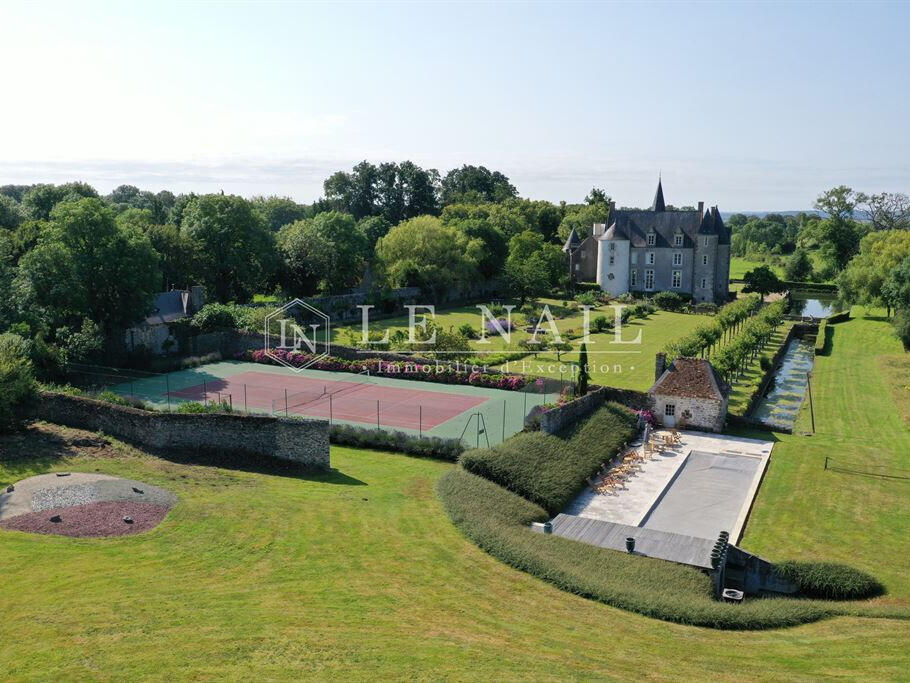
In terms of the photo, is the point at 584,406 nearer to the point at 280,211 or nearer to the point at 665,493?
the point at 665,493

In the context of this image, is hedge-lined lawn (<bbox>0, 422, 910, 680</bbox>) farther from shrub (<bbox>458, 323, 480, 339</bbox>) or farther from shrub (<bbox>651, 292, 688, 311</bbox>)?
shrub (<bbox>651, 292, 688, 311</bbox>)

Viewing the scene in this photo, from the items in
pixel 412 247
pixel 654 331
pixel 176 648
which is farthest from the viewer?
pixel 412 247

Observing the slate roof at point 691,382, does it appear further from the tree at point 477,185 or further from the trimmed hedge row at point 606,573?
the tree at point 477,185

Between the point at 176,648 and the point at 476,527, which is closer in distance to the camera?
the point at 176,648

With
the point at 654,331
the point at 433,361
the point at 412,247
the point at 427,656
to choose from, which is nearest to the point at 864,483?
the point at 427,656

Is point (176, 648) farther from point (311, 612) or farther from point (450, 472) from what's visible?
point (450, 472)

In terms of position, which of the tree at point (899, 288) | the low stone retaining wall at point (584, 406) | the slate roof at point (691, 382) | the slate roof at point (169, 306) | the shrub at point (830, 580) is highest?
the tree at point (899, 288)

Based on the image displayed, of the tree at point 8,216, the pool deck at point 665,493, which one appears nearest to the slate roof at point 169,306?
the tree at point 8,216

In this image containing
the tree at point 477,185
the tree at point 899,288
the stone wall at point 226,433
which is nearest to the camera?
the stone wall at point 226,433

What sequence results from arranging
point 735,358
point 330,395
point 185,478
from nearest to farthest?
1. point 185,478
2. point 330,395
3. point 735,358
